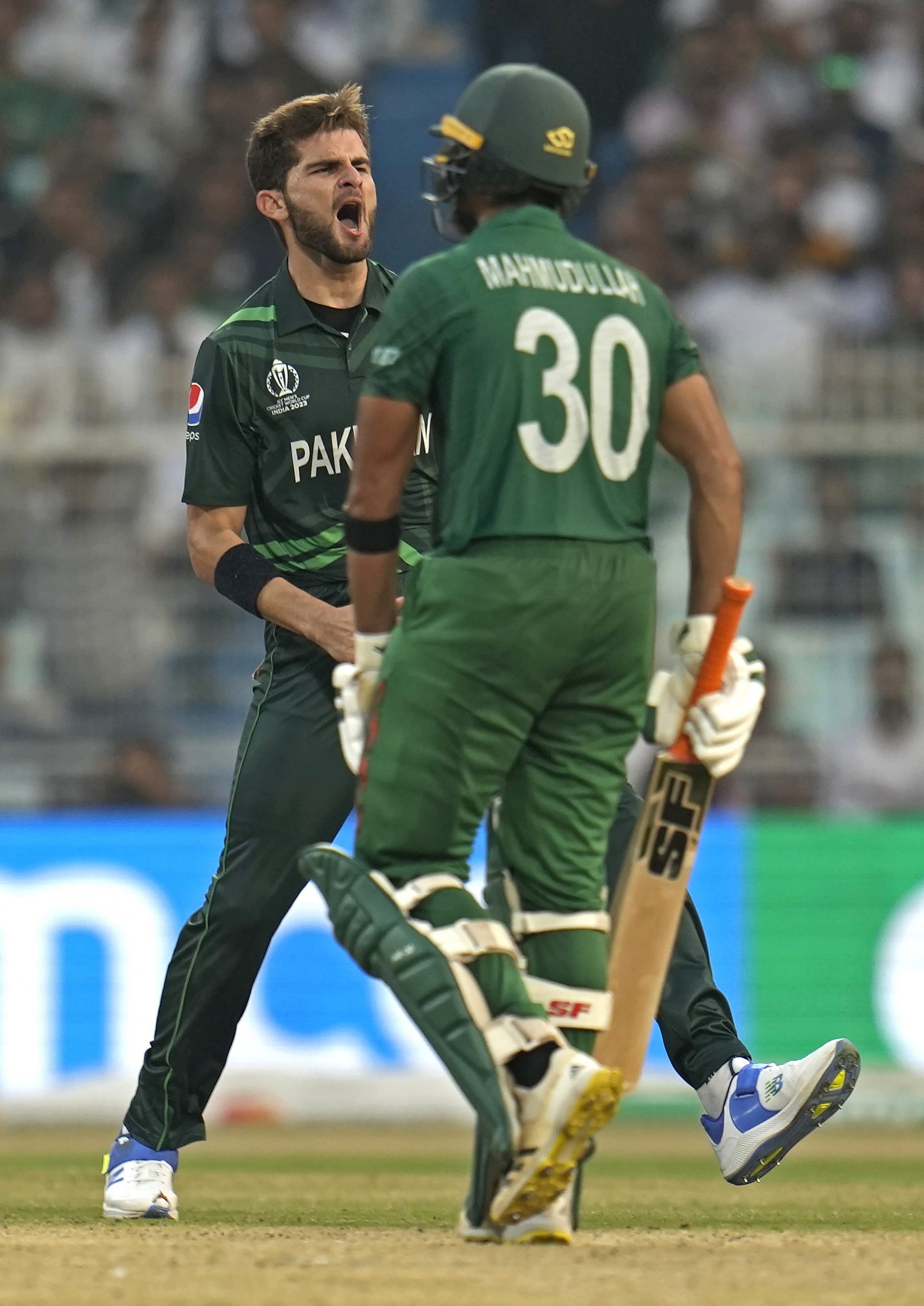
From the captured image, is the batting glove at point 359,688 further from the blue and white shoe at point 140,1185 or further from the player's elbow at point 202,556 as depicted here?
the blue and white shoe at point 140,1185

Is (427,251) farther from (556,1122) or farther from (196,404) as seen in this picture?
(556,1122)

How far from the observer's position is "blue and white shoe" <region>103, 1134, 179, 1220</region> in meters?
4.64

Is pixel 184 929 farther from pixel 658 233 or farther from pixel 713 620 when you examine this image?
pixel 658 233

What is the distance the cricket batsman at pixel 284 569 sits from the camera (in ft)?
15.1

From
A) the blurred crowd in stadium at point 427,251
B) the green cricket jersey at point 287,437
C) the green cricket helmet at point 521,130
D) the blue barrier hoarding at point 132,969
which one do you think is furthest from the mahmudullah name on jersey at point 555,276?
the blurred crowd in stadium at point 427,251

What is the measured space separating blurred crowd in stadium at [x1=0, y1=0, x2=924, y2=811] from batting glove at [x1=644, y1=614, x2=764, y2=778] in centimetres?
661

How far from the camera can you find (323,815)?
183 inches

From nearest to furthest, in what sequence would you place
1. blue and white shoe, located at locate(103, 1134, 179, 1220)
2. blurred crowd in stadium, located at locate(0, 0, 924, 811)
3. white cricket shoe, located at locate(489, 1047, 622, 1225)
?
1. white cricket shoe, located at locate(489, 1047, 622, 1225)
2. blue and white shoe, located at locate(103, 1134, 179, 1220)
3. blurred crowd in stadium, located at locate(0, 0, 924, 811)

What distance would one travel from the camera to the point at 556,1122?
3.52 metres

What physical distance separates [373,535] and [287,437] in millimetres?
1031

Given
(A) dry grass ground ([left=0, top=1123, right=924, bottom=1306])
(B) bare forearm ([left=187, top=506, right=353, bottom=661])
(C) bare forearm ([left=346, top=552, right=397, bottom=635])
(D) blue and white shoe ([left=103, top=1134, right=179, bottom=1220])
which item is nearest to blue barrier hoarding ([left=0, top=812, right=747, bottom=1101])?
(A) dry grass ground ([left=0, top=1123, right=924, bottom=1306])

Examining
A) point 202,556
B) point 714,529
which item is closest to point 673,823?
point 714,529

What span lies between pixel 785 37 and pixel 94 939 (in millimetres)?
7028

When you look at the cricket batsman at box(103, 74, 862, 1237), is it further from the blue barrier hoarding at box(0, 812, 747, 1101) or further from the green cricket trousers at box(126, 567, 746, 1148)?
the blue barrier hoarding at box(0, 812, 747, 1101)
